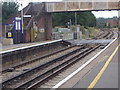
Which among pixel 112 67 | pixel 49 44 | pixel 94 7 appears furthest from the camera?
pixel 94 7

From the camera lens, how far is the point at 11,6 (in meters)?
83.4

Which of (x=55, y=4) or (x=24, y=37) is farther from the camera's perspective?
(x=55, y=4)

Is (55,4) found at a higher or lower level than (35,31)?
higher

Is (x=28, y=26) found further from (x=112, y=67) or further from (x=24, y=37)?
(x=112, y=67)

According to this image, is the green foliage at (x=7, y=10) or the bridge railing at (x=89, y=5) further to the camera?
the green foliage at (x=7, y=10)

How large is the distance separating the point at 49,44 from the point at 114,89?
23.6 m

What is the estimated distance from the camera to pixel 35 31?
41.0 metres

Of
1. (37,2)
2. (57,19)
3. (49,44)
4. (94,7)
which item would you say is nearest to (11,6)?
(57,19)

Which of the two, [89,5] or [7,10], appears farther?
[7,10]

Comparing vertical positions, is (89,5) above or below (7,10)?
below

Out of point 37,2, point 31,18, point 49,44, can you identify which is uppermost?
point 37,2

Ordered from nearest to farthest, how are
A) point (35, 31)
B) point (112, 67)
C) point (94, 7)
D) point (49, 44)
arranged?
point (112, 67) → point (49, 44) → point (35, 31) → point (94, 7)

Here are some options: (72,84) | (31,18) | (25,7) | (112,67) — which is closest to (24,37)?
(31,18)

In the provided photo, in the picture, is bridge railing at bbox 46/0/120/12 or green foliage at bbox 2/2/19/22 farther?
green foliage at bbox 2/2/19/22
